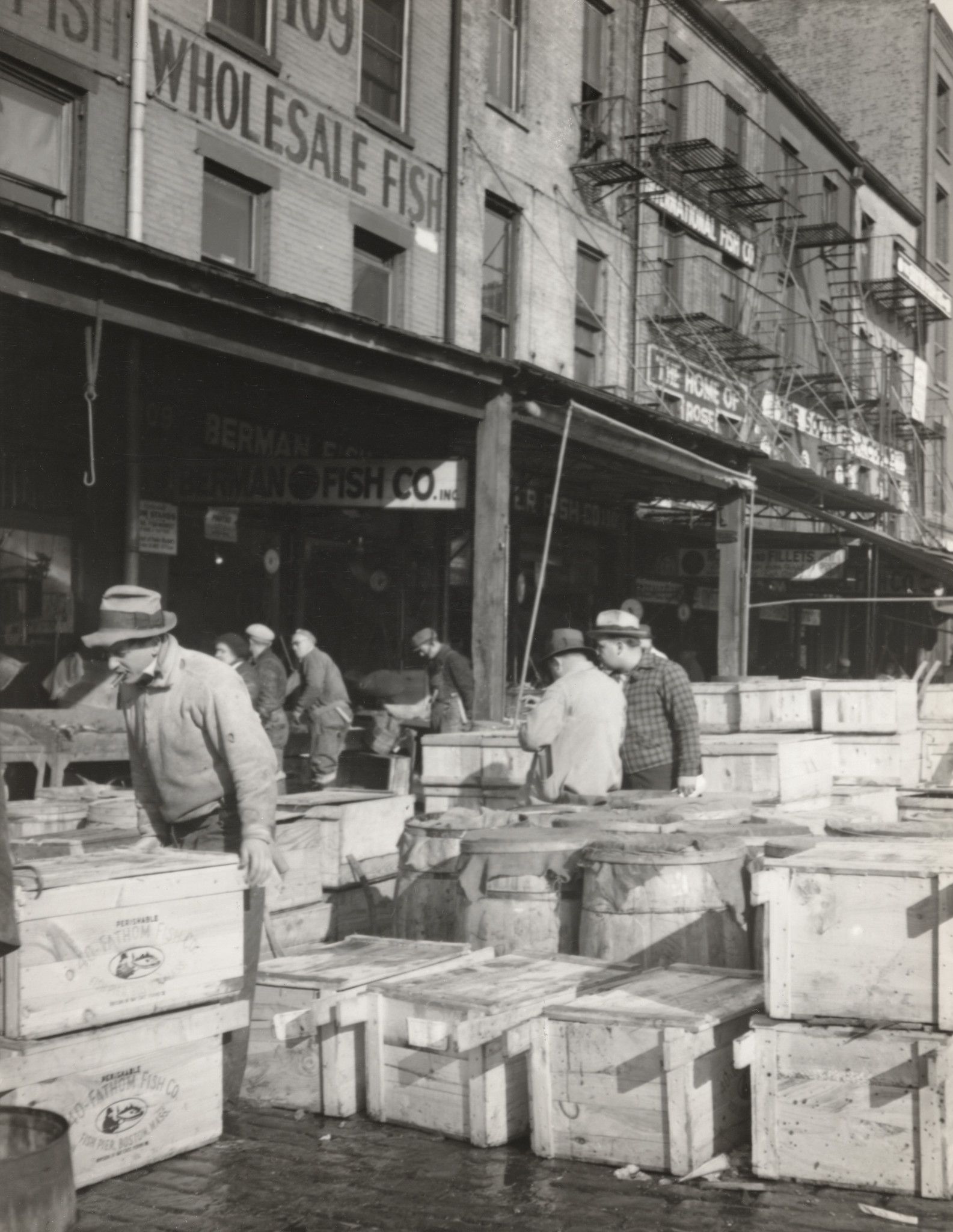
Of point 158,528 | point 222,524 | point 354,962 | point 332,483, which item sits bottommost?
point 354,962

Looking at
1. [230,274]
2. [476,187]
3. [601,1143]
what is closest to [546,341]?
[476,187]

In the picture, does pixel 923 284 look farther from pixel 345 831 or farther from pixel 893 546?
pixel 345 831

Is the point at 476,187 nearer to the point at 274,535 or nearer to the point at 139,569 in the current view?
the point at 274,535

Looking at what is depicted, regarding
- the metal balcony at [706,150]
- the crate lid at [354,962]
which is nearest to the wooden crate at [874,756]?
the crate lid at [354,962]

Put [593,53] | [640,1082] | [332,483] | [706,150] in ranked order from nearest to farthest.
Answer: [640,1082]
[332,483]
[593,53]
[706,150]

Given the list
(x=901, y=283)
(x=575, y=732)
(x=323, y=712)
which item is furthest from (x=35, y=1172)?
(x=901, y=283)

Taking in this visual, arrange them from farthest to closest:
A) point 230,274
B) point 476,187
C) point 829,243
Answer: point 829,243, point 476,187, point 230,274

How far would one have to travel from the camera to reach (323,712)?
1416cm

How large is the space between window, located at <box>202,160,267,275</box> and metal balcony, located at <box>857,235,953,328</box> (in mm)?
21660

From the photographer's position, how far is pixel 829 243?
101 feet

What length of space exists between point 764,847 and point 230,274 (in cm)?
642

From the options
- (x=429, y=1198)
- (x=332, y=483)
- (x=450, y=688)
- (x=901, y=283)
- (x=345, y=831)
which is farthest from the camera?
(x=901, y=283)

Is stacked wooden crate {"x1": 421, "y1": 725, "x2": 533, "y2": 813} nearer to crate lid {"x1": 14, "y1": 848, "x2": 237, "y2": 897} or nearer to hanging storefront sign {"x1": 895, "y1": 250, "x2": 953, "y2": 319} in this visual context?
crate lid {"x1": 14, "y1": 848, "x2": 237, "y2": 897}

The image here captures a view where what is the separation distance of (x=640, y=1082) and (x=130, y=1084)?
5.81 ft
